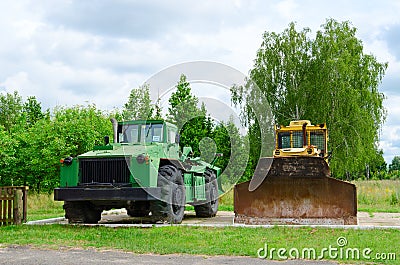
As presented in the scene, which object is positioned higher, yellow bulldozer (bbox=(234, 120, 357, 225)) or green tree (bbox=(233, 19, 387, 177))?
green tree (bbox=(233, 19, 387, 177))

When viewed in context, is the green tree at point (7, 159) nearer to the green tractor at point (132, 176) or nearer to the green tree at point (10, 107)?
the green tractor at point (132, 176)

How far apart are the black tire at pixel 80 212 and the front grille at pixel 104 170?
1.02 meters

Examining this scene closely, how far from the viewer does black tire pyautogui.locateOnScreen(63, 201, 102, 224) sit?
1309 cm

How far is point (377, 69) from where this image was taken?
33.5 metres

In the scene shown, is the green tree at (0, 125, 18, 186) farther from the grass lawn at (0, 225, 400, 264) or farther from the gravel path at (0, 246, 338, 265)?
the gravel path at (0, 246, 338, 265)

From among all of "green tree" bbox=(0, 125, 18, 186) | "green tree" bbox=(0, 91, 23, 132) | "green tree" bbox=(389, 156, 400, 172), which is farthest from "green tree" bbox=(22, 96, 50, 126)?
"green tree" bbox=(389, 156, 400, 172)

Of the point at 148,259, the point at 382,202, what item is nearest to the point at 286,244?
the point at 148,259

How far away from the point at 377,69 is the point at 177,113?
739 inches

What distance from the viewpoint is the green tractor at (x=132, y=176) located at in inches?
471

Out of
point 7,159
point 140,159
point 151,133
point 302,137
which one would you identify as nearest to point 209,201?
point 302,137

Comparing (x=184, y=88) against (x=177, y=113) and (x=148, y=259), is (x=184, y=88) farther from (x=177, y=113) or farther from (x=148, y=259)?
(x=148, y=259)

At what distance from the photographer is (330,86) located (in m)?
31.4

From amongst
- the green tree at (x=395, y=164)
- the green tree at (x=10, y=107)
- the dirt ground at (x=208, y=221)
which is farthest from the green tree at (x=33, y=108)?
the green tree at (x=395, y=164)

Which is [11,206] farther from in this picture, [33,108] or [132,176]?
[33,108]
